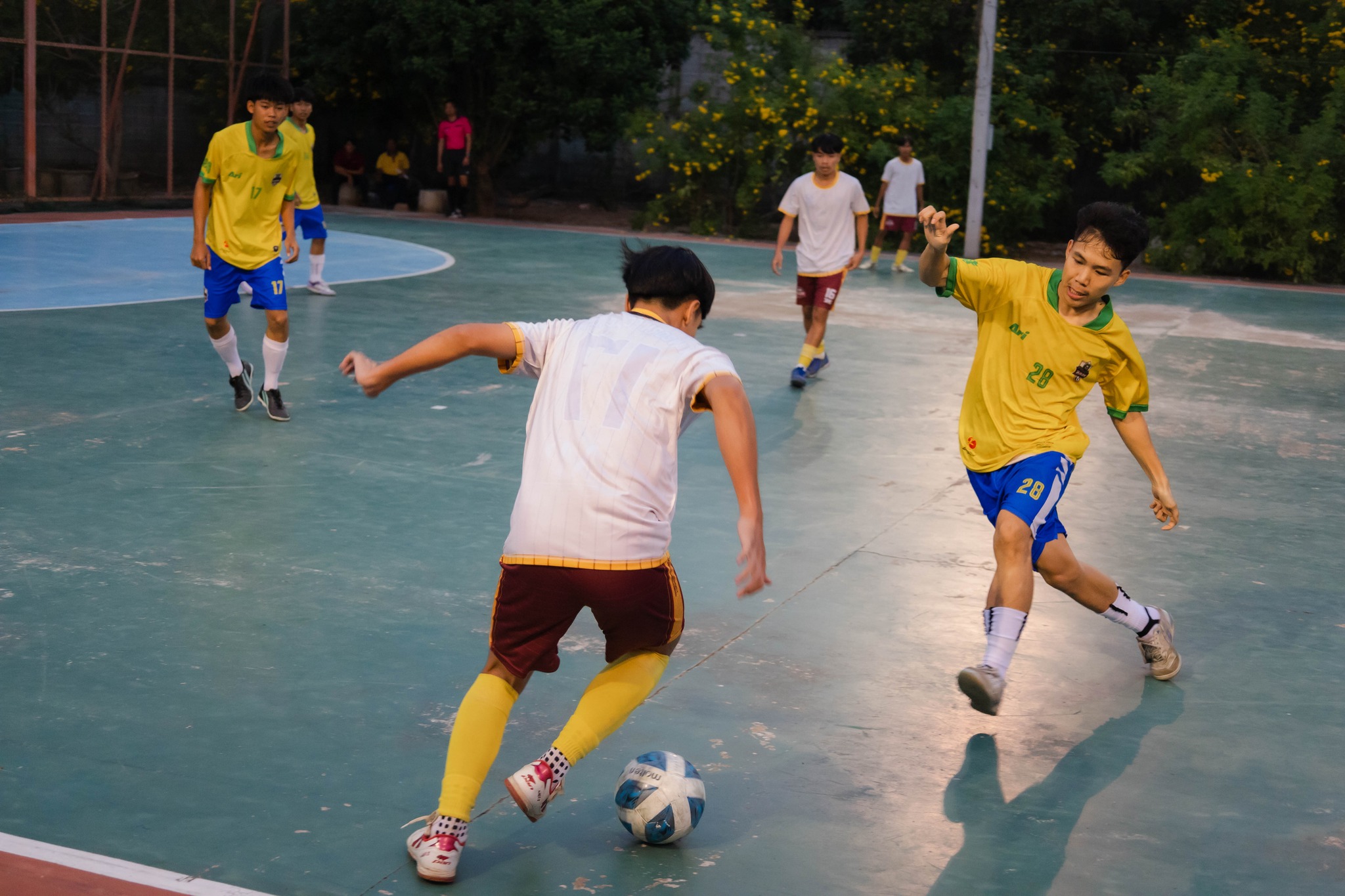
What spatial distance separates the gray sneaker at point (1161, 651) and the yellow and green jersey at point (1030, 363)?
753 mm

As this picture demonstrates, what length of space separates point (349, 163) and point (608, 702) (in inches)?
996

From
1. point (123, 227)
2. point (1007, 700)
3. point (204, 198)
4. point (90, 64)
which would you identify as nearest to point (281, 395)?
point (204, 198)

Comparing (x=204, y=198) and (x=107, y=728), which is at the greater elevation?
(x=204, y=198)

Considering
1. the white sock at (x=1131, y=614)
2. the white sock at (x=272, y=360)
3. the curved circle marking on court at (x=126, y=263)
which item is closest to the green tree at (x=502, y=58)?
the curved circle marking on court at (x=126, y=263)

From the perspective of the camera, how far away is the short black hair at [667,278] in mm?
3387

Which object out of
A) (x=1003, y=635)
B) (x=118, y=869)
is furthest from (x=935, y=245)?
(x=118, y=869)

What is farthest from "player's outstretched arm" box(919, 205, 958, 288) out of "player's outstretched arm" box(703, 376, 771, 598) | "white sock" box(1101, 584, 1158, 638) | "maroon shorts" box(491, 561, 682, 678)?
"maroon shorts" box(491, 561, 682, 678)

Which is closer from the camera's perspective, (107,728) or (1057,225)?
(107,728)

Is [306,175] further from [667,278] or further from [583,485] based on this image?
[583,485]

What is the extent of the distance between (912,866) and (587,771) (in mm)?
1023

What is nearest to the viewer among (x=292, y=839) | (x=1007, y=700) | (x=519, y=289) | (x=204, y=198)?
(x=292, y=839)

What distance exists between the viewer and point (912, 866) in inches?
139

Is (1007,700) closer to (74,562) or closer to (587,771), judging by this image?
(587,771)

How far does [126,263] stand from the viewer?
15.6 metres
